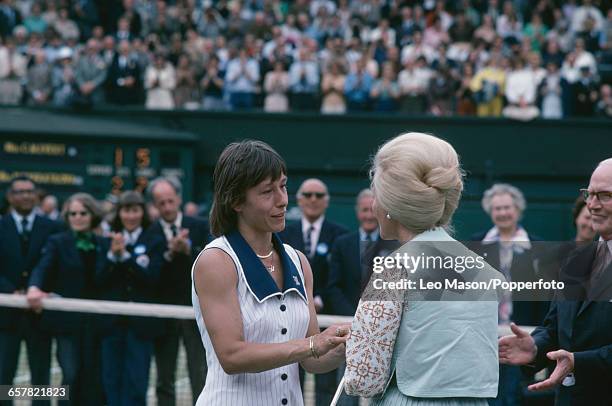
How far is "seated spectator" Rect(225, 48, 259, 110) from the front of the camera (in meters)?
19.2

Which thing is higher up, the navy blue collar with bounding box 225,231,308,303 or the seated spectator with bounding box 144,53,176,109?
the seated spectator with bounding box 144,53,176,109

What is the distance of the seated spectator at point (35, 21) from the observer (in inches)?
859

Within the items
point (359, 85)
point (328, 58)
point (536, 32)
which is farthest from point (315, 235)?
point (536, 32)

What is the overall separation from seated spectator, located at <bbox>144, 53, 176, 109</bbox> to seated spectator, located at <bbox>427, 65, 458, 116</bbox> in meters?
4.58

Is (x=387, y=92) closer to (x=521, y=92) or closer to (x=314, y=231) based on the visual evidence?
(x=521, y=92)

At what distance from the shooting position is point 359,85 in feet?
61.3

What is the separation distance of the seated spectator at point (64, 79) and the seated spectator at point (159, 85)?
132cm

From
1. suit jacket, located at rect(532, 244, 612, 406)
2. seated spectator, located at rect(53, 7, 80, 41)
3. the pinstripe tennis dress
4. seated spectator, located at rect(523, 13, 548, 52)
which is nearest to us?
the pinstripe tennis dress

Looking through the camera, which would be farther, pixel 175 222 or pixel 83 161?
pixel 83 161

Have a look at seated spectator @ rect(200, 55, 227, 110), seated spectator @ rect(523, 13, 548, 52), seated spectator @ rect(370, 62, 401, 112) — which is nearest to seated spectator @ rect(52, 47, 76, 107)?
seated spectator @ rect(200, 55, 227, 110)

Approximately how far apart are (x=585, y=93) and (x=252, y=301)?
51.3 feet

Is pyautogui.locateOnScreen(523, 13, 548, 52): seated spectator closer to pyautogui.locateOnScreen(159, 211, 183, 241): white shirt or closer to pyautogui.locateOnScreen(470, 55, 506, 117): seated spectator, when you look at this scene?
pyautogui.locateOnScreen(470, 55, 506, 117): seated spectator

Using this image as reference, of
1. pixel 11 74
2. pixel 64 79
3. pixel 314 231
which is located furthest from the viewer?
pixel 11 74

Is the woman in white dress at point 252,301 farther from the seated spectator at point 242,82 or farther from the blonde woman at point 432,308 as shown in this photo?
the seated spectator at point 242,82
